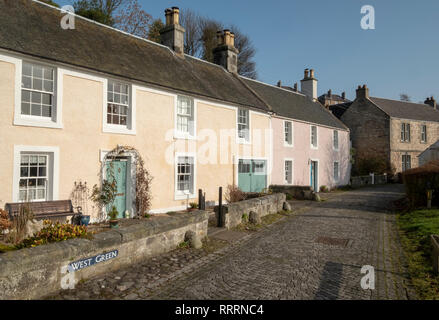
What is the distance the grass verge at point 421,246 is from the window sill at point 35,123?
10010mm

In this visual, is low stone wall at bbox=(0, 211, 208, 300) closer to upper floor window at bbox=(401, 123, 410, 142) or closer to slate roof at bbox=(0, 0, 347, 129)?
slate roof at bbox=(0, 0, 347, 129)

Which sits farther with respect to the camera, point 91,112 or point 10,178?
point 91,112

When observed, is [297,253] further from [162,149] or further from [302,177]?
[302,177]

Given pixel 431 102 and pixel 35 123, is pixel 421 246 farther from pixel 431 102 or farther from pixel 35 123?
pixel 431 102

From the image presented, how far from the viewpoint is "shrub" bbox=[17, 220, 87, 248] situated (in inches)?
206

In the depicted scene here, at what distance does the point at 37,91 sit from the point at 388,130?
104ft

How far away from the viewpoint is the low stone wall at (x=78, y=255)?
4230 millimetres

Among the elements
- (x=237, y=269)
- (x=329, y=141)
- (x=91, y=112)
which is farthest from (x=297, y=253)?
(x=329, y=141)

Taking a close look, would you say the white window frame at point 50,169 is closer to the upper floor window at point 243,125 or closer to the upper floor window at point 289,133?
the upper floor window at point 243,125

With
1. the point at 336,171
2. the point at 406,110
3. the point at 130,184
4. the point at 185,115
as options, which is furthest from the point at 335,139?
the point at 130,184

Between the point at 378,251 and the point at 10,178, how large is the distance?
33.0 ft

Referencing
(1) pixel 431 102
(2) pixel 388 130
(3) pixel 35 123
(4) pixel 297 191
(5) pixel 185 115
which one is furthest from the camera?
(1) pixel 431 102

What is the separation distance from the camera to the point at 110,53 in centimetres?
1202

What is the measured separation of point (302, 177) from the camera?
74.1 ft
